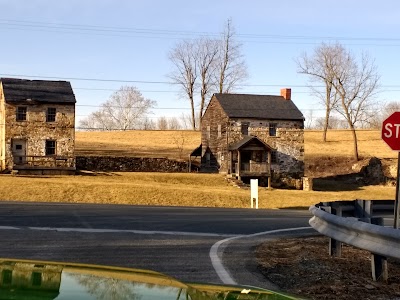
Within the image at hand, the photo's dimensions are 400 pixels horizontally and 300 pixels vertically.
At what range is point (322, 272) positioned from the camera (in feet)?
23.0

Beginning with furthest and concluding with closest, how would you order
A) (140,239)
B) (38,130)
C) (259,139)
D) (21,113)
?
(259,139) → (38,130) → (21,113) → (140,239)

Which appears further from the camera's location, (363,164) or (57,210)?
(363,164)

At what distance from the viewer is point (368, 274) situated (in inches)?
275

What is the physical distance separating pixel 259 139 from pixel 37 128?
19882mm

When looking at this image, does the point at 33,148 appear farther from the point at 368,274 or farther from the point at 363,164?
the point at 368,274

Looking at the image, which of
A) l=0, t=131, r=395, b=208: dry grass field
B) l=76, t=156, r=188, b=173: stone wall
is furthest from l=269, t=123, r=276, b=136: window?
l=76, t=156, r=188, b=173: stone wall

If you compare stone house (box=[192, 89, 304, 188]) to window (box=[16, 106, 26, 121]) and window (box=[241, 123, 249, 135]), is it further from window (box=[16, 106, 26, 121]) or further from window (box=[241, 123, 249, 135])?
window (box=[16, 106, 26, 121])

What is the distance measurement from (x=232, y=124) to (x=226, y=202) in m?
18.7

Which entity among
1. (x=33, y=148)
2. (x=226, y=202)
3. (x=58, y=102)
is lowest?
(x=226, y=202)

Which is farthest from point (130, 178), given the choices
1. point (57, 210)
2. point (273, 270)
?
point (273, 270)

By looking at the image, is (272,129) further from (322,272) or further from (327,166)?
(322,272)

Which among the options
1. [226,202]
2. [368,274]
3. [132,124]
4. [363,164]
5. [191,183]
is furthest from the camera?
[132,124]

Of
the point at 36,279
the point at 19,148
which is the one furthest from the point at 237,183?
the point at 36,279

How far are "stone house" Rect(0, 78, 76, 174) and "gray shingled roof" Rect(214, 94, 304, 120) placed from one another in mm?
15464
